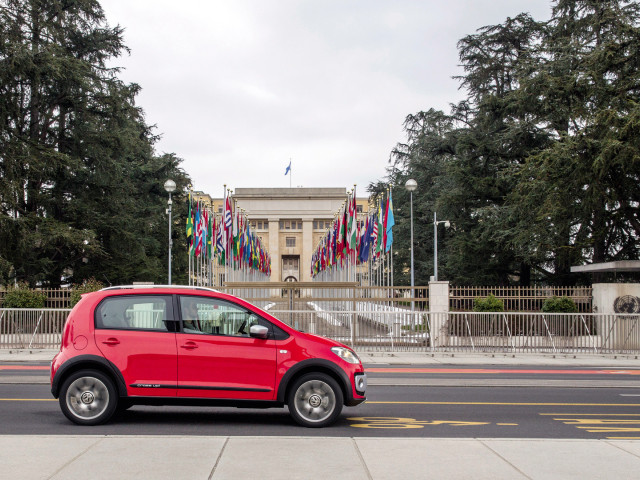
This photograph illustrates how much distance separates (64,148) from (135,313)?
3649 cm

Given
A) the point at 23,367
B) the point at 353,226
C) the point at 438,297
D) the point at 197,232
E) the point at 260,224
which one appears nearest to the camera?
the point at 23,367

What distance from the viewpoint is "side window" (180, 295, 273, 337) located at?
9.01 metres

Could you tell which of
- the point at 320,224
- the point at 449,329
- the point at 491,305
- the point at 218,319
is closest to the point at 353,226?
the point at 491,305

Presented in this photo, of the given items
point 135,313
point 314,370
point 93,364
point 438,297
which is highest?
point 135,313

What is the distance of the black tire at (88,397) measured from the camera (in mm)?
8805

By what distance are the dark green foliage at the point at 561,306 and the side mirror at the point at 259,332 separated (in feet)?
73.3

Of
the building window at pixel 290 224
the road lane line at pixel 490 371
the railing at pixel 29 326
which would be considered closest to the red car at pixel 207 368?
the road lane line at pixel 490 371

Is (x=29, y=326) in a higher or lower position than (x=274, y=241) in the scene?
lower

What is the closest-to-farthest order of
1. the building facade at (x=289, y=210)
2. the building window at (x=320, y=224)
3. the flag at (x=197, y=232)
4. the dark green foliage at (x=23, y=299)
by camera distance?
1. the dark green foliage at (x=23, y=299)
2. the flag at (x=197, y=232)
3. the building facade at (x=289, y=210)
4. the building window at (x=320, y=224)

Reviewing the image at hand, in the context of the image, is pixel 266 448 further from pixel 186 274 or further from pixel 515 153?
pixel 186 274

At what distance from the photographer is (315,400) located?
880 centimetres

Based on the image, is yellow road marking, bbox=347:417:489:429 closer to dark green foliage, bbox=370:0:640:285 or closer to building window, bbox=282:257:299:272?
dark green foliage, bbox=370:0:640:285

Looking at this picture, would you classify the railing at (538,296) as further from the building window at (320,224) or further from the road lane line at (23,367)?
the building window at (320,224)

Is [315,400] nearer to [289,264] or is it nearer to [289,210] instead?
[289,210]
